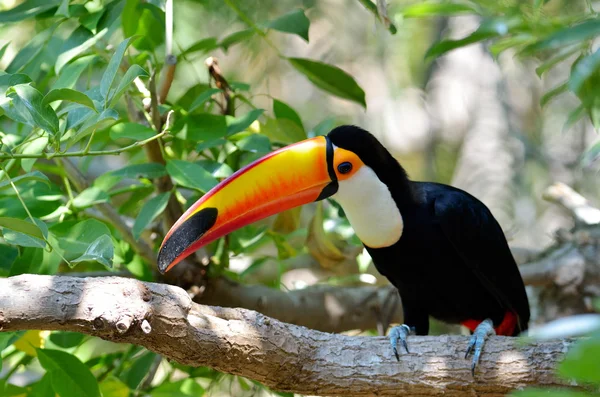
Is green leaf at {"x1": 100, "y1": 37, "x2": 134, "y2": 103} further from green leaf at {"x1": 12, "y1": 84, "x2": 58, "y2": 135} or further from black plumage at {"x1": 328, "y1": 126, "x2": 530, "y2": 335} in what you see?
black plumage at {"x1": 328, "y1": 126, "x2": 530, "y2": 335}

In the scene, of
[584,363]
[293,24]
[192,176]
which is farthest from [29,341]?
[584,363]

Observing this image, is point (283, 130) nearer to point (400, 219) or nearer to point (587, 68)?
point (400, 219)

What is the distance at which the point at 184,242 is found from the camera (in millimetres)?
2488

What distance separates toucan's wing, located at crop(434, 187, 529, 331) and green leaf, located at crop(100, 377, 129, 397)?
1.43m

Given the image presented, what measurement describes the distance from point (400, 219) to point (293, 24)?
2.95ft

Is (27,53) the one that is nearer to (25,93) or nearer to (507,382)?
(25,93)

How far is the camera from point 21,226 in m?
1.85

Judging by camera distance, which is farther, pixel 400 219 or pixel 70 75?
pixel 400 219

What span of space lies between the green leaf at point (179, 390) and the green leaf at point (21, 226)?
3.49ft

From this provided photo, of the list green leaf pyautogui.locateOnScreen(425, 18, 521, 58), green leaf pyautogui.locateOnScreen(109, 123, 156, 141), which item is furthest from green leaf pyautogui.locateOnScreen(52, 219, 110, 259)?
green leaf pyautogui.locateOnScreen(425, 18, 521, 58)

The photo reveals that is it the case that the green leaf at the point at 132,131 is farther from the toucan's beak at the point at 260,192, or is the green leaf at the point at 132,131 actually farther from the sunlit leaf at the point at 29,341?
the sunlit leaf at the point at 29,341

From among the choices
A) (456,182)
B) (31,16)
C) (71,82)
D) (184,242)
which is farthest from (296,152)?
(456,182)

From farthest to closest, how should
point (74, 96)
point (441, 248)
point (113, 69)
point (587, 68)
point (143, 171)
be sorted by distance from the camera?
point (441, 248), point (143, 171), point (113, 69), point (74, 96), point (587, 68)

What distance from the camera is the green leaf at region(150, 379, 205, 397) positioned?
108 inches
